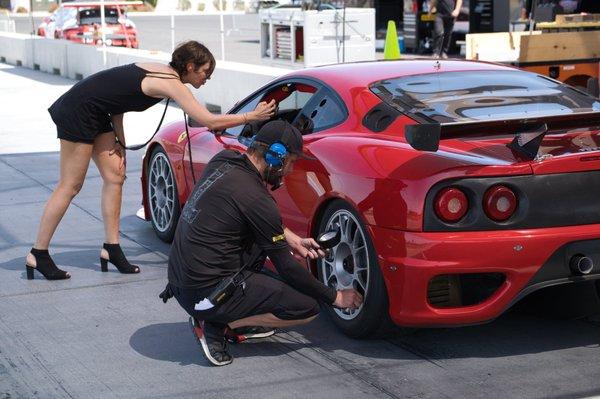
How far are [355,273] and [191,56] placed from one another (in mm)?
1714

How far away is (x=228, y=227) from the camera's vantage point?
5.10 m

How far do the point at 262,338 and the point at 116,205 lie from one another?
187 cm

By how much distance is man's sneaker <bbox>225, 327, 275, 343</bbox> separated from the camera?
5.52m

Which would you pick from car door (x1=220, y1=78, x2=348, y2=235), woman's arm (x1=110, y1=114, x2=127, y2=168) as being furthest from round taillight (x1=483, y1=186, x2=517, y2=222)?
woman's arm (x1=110, y1=114, x2=127, y2=168)

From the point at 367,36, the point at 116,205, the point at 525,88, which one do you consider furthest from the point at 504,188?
the point at 367,36

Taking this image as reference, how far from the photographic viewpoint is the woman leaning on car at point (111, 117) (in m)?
6.36

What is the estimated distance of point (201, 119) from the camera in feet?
20.7

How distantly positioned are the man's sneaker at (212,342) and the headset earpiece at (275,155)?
0.84m

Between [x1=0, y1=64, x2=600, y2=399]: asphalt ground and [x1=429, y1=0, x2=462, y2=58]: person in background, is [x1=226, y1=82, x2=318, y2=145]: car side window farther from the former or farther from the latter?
[x1=429, y1=0, x2=462, y2=58]: person in background

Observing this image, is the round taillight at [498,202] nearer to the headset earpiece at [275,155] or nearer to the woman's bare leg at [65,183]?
the headset earpiece at [275,155]

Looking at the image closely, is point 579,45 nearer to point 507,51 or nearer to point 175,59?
point 507,51

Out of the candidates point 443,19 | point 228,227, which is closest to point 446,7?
point 443,19

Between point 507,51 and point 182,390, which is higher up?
point 507,51

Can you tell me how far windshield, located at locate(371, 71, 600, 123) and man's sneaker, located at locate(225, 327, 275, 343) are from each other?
53.8 inches
